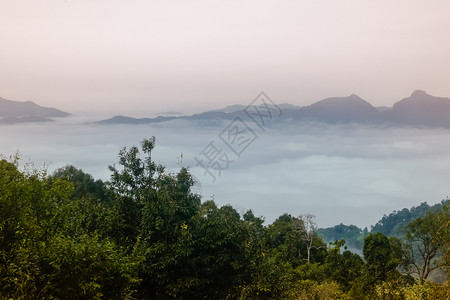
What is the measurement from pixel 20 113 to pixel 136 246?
11886 centimetres

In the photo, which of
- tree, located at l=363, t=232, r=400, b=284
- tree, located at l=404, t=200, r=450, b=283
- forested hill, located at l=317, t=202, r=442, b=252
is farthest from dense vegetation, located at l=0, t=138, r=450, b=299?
forested hill, located at l=317, t=202, r=442, b=252

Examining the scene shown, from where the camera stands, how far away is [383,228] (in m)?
110

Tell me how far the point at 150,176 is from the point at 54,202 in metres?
7.23

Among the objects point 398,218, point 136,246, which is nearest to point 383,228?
point 398,218

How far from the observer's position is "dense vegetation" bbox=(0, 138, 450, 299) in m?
12.4

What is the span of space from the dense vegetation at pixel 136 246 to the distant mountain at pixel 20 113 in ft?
356

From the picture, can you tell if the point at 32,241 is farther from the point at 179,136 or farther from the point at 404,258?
the point at 179,136

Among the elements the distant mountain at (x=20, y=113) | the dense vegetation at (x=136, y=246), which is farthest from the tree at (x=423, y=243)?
the distant mountain at (x=20, y=113)

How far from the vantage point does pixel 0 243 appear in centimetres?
1331

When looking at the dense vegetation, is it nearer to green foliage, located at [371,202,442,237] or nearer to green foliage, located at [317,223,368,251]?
green foliage, located at [371,202,442,237]

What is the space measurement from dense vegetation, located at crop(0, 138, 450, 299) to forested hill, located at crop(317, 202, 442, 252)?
74.1 m

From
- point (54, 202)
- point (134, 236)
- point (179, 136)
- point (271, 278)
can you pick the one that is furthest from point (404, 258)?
point (179, 136)

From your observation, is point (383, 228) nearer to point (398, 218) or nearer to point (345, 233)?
point (398, 218)

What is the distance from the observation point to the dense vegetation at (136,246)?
12.4 metres
